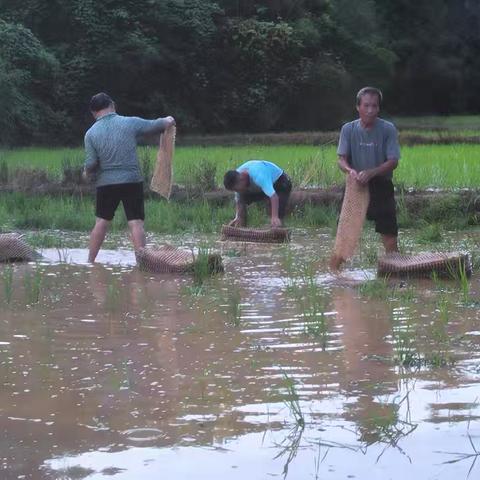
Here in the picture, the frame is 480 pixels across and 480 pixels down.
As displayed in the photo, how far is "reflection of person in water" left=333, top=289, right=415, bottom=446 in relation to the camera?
4.21 m

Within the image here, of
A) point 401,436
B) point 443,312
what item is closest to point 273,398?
point 401,436

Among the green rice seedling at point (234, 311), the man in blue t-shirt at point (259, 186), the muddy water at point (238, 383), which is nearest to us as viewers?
the muddy water at point (238, 383)

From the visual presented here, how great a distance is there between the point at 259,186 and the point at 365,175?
7.80 feet

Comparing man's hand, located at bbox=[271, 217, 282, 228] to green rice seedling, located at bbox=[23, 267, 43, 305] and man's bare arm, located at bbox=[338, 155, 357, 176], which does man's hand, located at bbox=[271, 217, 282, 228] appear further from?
green rice seedling, located at bbox=[23, 267, 43, 305]

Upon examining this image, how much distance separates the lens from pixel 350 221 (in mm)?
8508

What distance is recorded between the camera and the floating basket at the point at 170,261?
8430 mm

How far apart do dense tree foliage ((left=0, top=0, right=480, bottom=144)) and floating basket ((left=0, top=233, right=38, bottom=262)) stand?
16481 millimetres

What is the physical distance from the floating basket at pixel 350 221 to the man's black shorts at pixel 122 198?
5.65 feet

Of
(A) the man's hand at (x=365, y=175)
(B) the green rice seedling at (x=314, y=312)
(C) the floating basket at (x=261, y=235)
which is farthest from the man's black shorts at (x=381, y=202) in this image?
(C) the floating basket at (x=261, y=235)

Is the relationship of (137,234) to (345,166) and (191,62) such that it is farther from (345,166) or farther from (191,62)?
(191,62)

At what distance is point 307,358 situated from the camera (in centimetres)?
541

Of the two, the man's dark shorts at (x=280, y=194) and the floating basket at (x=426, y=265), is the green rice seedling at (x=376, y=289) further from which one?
the man's dark shorts at (x=280, y=194)

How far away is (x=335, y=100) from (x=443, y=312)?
29943 mm

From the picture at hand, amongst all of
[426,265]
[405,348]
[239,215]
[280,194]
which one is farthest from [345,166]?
[405,348]
